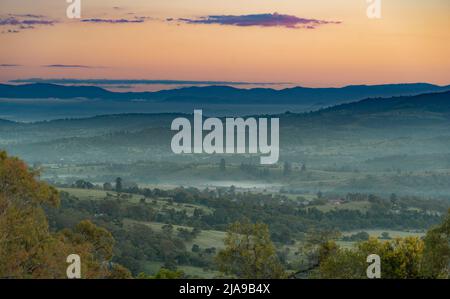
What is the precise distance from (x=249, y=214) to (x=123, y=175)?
94.8 feet

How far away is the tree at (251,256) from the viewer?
16.4 metres

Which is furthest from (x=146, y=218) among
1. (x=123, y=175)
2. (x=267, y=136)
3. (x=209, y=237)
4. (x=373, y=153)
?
(x=373, y=153)

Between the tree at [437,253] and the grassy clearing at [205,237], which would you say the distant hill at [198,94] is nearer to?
the grassy clearing at [205,237]

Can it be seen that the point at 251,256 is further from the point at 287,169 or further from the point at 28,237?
the point at 287,169

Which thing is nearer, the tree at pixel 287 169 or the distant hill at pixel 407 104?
the tree at pixel 287 169

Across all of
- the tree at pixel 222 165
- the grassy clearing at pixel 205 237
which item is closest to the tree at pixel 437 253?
the grassy clearing at pixel 205 237

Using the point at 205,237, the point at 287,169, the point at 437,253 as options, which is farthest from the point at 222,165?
the point at 437,253

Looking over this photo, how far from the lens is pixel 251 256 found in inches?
653

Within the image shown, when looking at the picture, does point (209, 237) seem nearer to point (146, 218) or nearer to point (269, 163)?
point (146, 218)

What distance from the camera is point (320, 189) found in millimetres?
73812

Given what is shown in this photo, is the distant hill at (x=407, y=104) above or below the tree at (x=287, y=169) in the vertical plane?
above

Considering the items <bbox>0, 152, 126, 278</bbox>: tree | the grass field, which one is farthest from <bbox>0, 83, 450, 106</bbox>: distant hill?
<bbox>0, 152, 126, 278</bbox>: tree

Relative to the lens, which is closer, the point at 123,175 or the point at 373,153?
the point at 123,175

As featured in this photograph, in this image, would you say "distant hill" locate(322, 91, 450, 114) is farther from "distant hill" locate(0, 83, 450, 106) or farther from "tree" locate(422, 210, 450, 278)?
"tree" locate(422, 210, 450, 278)
